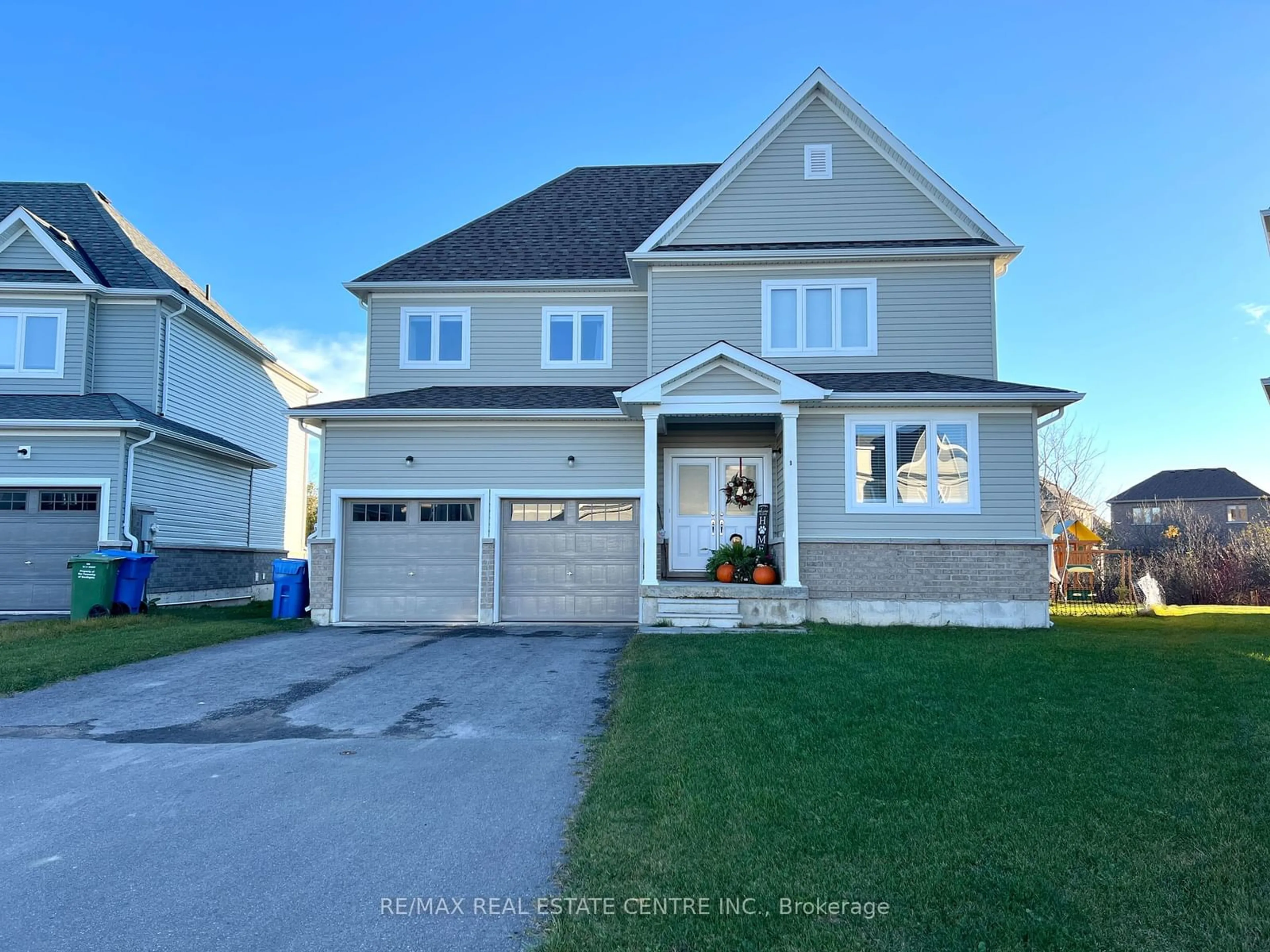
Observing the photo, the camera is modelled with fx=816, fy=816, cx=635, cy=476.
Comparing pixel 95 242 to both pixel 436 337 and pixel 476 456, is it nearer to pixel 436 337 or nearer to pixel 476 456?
pixel 436 337

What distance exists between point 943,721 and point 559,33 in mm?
13471

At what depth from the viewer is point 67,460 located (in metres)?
15.2

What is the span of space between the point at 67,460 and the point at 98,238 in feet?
18.1

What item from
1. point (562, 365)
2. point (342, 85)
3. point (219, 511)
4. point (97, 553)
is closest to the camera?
point (97, 553)

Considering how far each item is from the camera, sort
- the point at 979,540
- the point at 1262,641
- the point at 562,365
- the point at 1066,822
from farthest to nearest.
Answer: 1. the point at 562,365
2. the point at 979,540
3. the point at 1262,641
4. the point at 1066,822

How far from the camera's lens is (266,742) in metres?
6.27

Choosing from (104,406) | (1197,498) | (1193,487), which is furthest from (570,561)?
(1193,487)

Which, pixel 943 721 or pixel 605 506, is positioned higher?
pixel 605 506

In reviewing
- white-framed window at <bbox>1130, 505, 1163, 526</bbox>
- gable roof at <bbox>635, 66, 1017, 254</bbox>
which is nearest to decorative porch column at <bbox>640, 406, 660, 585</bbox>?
gable roof at <bbox>635, 66, 1017, 254</bbox>

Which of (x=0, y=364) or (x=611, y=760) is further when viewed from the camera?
(x=0, y=364)

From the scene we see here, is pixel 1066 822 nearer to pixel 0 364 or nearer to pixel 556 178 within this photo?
pixel 556 178

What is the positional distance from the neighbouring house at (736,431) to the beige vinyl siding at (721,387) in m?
0.04

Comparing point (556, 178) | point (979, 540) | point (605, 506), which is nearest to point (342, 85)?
point (556, 178)

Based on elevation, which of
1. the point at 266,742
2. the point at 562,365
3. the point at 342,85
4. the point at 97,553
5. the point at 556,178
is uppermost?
the point at 342,85
